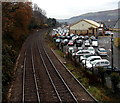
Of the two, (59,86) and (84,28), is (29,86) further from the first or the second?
(84,28)

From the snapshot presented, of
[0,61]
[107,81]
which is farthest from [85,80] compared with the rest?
[0,61]

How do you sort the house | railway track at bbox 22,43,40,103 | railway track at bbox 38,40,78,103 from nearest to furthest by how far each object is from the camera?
1. railway track at bbox 38,40,78,103
2. railway track at bbox 22,43,40,103
3. the house

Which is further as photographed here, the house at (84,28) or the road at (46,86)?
the house at (84,28)

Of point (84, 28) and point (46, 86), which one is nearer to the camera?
point (46, 86)

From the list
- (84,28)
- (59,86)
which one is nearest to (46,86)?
(59,86)

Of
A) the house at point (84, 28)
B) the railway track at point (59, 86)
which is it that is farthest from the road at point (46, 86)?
the house at point (84, 28)

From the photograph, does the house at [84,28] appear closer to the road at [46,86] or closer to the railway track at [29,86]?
the road at [46,86]

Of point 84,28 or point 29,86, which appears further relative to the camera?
point 84,28

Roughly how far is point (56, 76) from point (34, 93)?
9.64 ft

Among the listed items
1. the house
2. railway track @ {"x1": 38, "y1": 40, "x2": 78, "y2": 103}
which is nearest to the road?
railway track @ {"x1": 38, "y1": 40, "x2": 78, "y2": 103}

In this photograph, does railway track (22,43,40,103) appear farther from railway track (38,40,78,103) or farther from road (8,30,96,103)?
railway track (38,40,78,103)

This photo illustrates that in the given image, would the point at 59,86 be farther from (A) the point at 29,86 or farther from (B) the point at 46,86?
(A) the point at 29,86

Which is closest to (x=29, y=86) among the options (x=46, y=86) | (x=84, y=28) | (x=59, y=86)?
(x=46, y=86)

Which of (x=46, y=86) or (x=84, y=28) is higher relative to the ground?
(x=84, y=28)
